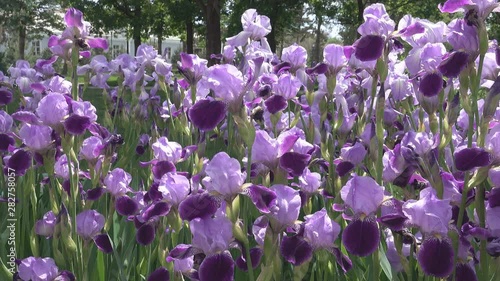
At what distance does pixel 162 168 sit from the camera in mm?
2076

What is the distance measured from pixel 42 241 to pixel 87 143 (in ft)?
1.86

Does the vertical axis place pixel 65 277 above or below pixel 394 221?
below

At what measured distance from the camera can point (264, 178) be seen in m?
1.73

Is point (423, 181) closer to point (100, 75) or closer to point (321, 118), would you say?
point (321, 118)

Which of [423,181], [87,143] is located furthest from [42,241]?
[423,181]

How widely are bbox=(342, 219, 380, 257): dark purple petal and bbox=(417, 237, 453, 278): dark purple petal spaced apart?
0.38ft

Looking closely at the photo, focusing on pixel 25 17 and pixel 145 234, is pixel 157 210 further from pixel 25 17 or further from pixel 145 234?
pixel 25 17

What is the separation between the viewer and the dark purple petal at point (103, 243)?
198 centimetres

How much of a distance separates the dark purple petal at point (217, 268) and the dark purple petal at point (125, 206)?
2.72 feet

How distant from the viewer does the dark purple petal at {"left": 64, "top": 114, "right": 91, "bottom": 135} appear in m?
1.90

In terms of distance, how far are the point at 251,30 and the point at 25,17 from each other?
38.8 meters

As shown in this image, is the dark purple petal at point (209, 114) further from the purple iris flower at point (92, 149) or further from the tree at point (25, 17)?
the tree at point (25, 17)

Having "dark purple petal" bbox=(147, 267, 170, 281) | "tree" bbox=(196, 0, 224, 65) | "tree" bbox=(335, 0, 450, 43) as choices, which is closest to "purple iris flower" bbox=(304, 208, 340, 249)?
"dark purple petal" bbox=(147, 267, 170, 281)

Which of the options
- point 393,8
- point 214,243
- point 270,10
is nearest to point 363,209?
point 214,243
